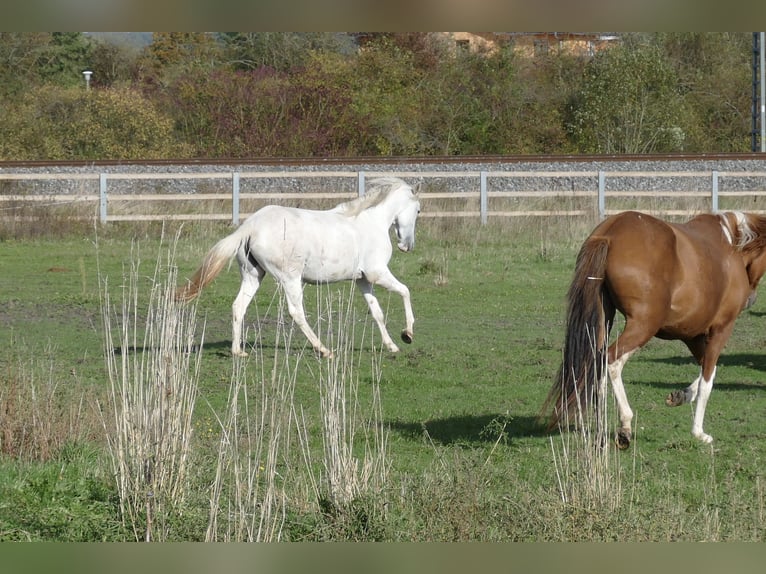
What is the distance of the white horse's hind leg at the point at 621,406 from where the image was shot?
730cm

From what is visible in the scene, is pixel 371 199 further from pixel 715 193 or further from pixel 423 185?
pixel 423 185

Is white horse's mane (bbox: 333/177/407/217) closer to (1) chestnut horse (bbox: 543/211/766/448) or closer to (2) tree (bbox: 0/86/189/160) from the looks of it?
(1) chestnut horse (bbox: 543/211/766/448)

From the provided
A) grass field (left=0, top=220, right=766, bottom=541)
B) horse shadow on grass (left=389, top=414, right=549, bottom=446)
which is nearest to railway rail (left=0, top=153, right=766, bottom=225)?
grass field (left=0, top=220, right=766, bottom=541)

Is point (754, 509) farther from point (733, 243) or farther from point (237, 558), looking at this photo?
point (237, 558)

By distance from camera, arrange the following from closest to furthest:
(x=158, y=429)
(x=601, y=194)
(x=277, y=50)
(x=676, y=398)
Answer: (x=158, y=429) → (x=676, y=398) → (x=601, y=194) → (x=277, y=50)

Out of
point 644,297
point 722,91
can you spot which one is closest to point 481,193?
point 644,297

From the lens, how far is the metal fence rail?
24.2 meters

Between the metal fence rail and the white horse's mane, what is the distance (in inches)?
372

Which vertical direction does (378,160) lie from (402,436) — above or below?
Answer: above

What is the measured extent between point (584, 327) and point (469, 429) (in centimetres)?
150

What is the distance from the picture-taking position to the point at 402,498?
522 centimetres

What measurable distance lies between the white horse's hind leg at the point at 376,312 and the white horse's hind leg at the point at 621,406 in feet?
16.0

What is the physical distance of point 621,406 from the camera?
A: 732 centimetres

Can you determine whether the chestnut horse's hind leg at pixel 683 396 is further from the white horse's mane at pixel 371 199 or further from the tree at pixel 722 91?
the tree at pixel 722 91
